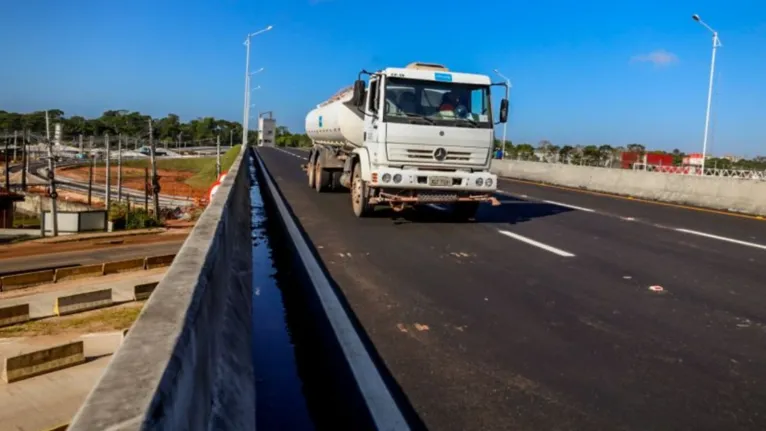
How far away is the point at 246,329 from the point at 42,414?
733 centimetres

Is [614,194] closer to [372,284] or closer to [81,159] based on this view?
[372,284]

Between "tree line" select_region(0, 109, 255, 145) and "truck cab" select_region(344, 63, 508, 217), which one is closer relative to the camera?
"truck cab" select_region(344, 63, 508, 217)

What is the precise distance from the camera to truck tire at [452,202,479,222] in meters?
13.4

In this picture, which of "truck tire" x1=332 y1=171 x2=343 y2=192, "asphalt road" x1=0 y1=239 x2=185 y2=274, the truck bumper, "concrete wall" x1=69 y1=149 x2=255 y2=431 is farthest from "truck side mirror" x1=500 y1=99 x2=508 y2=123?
"asphalt road" x1=0 y1=239 x2=185 y2=274

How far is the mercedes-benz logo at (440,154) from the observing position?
12266 mm

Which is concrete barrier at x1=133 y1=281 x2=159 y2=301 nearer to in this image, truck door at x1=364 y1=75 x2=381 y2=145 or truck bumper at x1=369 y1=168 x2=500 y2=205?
truck bumper at x1=369 y1=168 x2=500 y2=205

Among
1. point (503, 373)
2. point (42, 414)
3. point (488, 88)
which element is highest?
point (488, 88)

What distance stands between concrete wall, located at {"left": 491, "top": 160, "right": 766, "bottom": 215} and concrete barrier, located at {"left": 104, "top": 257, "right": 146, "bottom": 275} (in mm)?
17345

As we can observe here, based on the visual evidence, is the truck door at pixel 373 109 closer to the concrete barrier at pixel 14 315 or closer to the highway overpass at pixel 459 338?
the highway overpass at pixel 459 338

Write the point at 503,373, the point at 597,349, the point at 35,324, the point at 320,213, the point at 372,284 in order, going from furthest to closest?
the point at 35,324
the point at 320,213
the point at 372,284
the point at 597,349
the point at 503,373

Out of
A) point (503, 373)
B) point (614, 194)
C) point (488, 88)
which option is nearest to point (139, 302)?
point (488, 88)

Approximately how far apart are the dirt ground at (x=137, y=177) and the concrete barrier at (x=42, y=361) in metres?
63.5

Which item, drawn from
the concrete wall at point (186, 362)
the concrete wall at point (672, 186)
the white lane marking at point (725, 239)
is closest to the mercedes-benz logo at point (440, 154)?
the white lane marking at point (725, 239)

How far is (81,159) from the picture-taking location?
11581 centimetres
